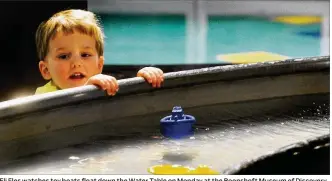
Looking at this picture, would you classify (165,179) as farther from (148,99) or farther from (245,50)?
(245,50)

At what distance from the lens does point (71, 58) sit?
1036 mm

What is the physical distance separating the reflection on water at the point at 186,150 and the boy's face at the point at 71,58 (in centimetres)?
30

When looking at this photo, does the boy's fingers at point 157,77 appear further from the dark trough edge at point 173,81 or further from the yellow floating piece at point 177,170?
the yellow floating piece at point 177,170

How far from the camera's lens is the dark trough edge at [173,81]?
716mm

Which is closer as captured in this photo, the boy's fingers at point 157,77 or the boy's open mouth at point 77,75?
the boy's fingers at point 157,77

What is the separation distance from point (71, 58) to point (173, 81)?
0.28 metres

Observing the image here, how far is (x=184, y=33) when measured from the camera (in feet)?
8.24

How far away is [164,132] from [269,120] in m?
0.22

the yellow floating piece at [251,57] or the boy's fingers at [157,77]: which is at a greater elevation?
the yellow floating piece at [251,57]

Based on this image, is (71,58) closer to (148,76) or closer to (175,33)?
(148,76)

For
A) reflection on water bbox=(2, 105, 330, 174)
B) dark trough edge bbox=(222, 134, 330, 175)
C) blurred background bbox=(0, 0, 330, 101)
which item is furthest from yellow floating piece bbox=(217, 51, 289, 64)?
dark trough edge bbox=(222, 134, 330, 175)

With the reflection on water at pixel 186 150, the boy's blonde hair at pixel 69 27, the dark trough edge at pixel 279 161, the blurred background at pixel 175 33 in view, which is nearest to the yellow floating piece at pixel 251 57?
the blurred background at pixel 175 33

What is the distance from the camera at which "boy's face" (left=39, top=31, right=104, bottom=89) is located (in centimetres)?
104

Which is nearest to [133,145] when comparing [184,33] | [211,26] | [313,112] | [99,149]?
[99,149]
